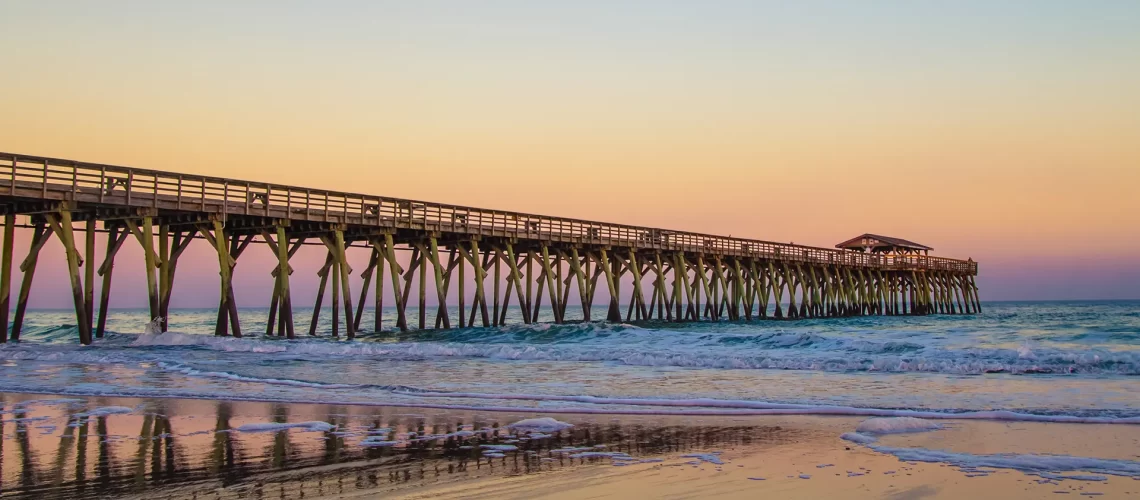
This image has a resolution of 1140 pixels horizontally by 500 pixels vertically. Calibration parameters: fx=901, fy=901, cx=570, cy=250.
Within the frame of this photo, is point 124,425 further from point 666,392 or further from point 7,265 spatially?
point 7,265

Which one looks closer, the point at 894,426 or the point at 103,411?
the point at 894,426

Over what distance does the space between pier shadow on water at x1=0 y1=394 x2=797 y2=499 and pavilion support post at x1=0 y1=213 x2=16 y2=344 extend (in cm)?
1176

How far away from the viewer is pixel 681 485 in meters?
6.26

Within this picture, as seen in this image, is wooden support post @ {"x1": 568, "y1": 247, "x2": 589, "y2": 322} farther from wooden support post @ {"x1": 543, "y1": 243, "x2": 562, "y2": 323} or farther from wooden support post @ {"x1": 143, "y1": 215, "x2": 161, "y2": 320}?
wooden support post @ {"x1": 143, "y1": 215, "x2": 161, "y2": 320}

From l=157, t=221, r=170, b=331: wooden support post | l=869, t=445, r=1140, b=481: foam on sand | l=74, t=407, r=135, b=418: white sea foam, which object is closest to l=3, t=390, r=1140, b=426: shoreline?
l=74, t=407, r=135, b=418: white sea foam

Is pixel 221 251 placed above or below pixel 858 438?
above

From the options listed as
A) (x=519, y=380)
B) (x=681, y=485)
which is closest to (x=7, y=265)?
(x=519, y=380)

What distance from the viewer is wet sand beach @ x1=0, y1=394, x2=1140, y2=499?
6.12 m

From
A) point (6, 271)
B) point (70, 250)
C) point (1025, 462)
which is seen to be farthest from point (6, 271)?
point (1025, 462)

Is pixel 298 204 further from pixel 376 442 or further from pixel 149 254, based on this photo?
pixel 376 442

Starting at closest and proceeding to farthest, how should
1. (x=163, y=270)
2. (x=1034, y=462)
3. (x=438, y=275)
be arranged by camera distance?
1. (x=1034, y=462)
2. (x=163, y=270)
3. (x=438, y=275)

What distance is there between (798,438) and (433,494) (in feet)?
12.8

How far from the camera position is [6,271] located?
21.1 m

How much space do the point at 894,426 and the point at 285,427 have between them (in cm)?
604
